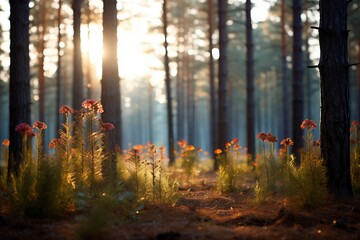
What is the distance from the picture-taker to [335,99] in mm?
5965

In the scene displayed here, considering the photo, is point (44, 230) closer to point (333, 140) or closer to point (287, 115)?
point (333, 140)

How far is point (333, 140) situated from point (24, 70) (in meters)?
6.17

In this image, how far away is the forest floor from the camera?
13.1ft

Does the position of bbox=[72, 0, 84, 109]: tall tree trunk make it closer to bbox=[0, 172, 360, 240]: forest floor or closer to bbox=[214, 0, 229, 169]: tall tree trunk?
bbox=[214, 0, 229, 169]: tall tree trunk

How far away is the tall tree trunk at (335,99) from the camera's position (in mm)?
5910

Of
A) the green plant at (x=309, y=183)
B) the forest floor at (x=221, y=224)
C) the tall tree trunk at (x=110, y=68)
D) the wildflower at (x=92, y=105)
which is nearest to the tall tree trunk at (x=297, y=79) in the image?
the forest floor at (x=221, y=224)

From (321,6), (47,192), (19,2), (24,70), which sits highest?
(19,2)

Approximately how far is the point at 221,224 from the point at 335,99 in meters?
2.93

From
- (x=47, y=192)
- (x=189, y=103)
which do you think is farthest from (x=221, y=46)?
(x=189, y=103)

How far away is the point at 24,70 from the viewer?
24.8 feet

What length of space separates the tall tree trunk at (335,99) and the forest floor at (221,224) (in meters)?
0.51

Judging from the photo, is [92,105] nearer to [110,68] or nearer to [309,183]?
[110,68]

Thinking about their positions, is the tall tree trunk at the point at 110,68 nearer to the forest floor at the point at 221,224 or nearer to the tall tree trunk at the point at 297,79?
the forest floor at the point at 221,224

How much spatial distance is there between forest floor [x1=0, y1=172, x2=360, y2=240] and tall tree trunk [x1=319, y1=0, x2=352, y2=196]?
0.51 meters
